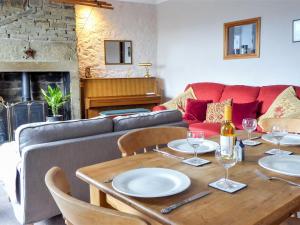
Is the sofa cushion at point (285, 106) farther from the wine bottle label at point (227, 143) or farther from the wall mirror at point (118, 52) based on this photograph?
the wall mirror at point (118, 52)

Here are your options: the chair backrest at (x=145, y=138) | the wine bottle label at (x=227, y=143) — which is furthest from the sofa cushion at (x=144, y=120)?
the wine bottle label at (x=227, y=143)

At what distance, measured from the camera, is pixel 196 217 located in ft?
2.95

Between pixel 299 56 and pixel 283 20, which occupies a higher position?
pixel 283 20

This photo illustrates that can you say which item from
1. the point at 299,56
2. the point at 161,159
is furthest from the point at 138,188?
the point at 299,56

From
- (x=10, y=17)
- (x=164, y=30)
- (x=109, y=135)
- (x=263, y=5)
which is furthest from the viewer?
(x=164, y=30)

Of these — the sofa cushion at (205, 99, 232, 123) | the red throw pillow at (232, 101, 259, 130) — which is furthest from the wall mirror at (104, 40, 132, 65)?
the red throw pillow at (232, 101, 259, 130)

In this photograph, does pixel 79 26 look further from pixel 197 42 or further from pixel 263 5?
pixel 263 5

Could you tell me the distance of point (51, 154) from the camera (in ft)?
6.73

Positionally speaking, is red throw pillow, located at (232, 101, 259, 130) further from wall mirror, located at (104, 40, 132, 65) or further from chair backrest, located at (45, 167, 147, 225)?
chair backrest, located at (45, 167, 147, 225)

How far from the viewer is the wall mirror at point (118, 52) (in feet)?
19.6

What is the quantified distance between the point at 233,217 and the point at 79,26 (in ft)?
17.6

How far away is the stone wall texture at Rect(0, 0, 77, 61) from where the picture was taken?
4789 mm

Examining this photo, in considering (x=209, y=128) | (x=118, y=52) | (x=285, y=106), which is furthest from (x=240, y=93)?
(x=118, y=52)

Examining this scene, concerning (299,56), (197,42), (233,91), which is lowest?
(233,91)
